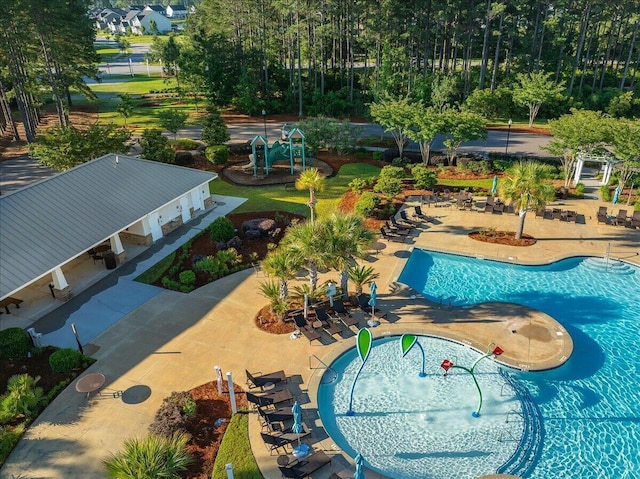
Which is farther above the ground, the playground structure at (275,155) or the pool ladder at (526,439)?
the playground structure at (275,155)

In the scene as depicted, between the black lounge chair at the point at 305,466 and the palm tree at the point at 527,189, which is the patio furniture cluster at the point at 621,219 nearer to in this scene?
the palm tree at the point at 527,189

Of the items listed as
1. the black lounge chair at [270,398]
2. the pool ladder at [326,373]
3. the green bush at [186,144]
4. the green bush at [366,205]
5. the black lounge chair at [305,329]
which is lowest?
the pool ladder at [326,373]

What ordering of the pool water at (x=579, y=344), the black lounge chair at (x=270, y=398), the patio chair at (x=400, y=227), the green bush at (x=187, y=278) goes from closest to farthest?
the pool water at (x=579, y=344) < the black lounge chair at (x=270, y=398) < the green bush at (x=187, y=278) < the patio chair at (x=400, y=227)

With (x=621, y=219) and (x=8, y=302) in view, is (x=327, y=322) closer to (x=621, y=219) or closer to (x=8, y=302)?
(x=8, y=302)

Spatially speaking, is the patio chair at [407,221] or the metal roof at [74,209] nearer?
the metal roof at [74,209]

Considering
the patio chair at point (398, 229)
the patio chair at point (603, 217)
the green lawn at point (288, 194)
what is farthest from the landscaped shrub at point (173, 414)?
the patio chair at point (603, 217)

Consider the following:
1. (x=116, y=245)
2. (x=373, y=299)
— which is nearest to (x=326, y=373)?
(x=373, y=299)

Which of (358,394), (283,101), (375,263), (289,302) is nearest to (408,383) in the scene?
(358,394)

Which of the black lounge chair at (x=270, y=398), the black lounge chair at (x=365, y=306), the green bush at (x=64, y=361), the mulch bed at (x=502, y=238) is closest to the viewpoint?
the black lounge chair at (x=270, y=398)
